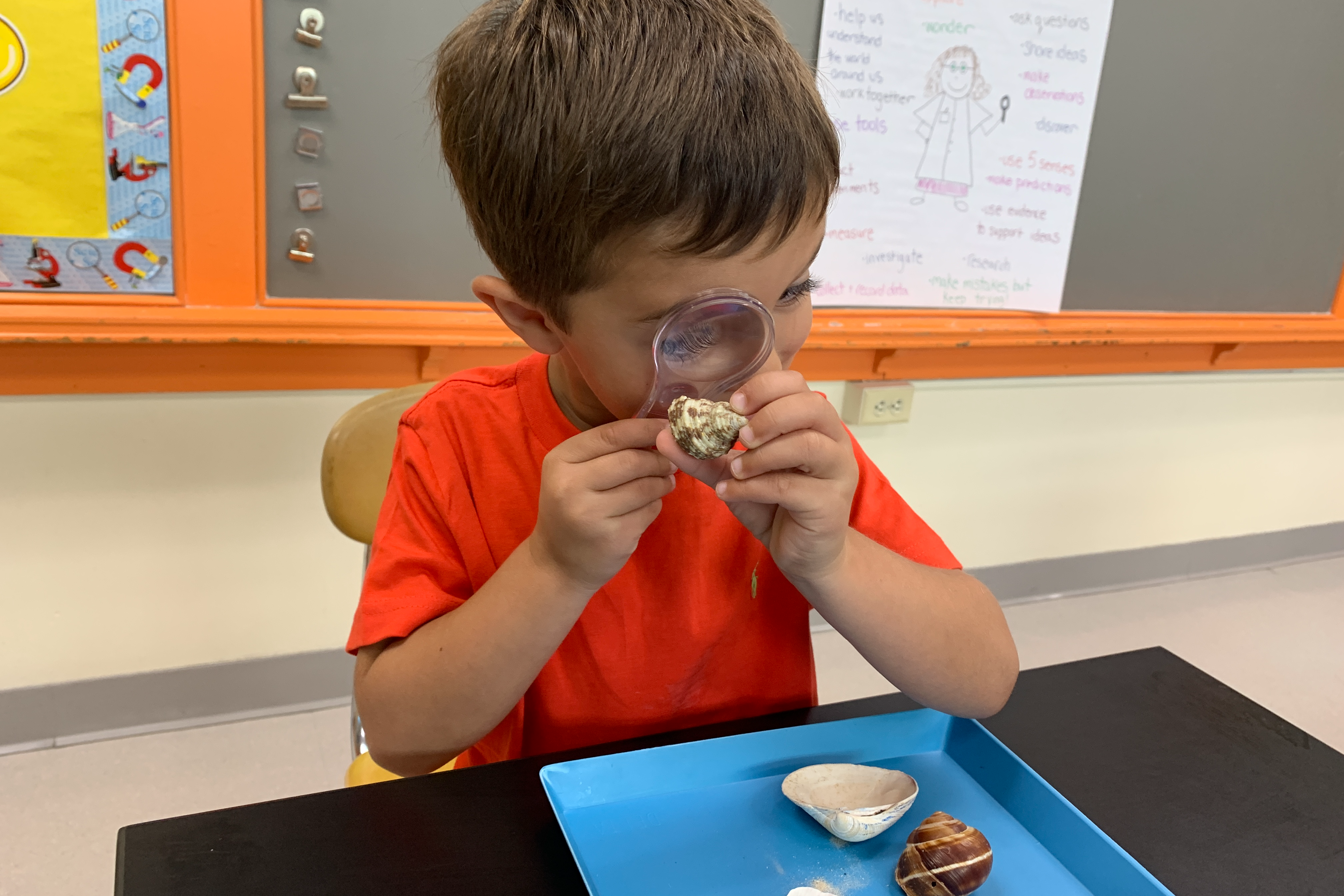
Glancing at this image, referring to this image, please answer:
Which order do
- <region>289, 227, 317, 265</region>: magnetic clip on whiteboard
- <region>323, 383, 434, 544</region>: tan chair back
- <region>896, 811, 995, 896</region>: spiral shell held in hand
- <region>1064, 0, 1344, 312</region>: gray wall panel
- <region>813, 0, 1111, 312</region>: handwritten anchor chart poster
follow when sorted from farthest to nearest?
1. <region>1064, 0, 1344, 312</region>: gray wall panel
2. <region>813, 0, 1111, 312</region>: handwritten anchor chart poster
3. <region>289, 227, 317, 265</region>: magnetic clip on whiteboard
4. <region>323, 383, 434, 544</region>: tan chair back
5. <region>896, 811, 995, 896</region>: spiral shell held in hand

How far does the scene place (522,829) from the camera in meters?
0.65

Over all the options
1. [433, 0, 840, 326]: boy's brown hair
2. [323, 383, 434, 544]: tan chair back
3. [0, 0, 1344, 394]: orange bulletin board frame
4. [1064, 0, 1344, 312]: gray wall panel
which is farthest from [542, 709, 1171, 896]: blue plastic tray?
[1064, 0, 1344, 312]: gray wall panel

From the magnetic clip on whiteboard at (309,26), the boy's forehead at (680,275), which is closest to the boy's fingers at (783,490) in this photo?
the boy's forehead at (680,275)

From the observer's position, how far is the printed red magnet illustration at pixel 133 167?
1.48 meters

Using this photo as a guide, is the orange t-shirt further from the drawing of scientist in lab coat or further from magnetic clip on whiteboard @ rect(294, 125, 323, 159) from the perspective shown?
the drawing of scientist in lab coat

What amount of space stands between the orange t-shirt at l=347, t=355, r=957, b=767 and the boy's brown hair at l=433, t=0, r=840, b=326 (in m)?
0.24

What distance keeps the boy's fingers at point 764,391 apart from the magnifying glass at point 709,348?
0.09 feet

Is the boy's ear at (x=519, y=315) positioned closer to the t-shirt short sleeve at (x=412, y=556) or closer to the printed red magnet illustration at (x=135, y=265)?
the t-shirt short sleeve at (x=412, y=556)

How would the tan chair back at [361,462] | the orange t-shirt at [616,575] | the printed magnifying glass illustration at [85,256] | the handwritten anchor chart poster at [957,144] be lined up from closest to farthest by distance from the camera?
the orange t-shirt at [616,575]
the tan chair back at [361,462]
the printed magnifying glass illustration at [85,256]
the handwritten anchor chart poster at [957,144]

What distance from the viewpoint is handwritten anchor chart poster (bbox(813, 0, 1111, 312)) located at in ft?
6.41

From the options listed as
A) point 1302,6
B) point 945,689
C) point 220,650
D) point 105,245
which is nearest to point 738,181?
point 945,689

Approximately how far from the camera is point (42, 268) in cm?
150

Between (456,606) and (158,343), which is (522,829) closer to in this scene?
(456,606)

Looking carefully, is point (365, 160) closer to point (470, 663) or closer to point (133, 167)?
point (133, 167)
